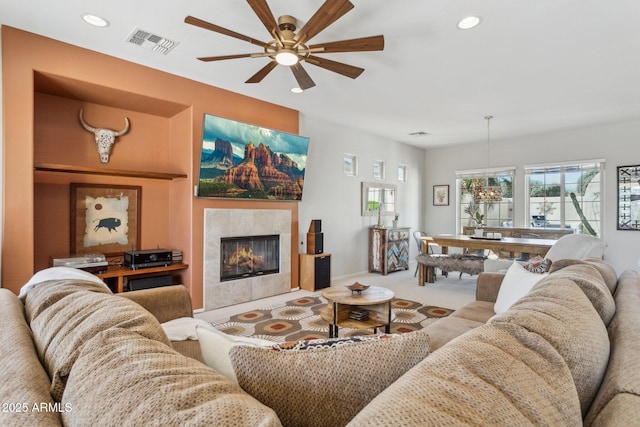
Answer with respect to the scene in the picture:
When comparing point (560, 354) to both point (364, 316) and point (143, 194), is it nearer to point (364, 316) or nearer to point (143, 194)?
point (364, 316)

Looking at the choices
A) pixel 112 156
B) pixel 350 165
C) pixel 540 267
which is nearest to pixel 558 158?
pixel 350 165

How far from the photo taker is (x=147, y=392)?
60cm

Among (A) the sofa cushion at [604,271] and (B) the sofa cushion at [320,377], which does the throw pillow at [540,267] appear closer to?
(A) the sofa cushion at [604,271]

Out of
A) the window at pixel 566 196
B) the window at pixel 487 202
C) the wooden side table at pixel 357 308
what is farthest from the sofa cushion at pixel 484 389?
the window at pixel 566 196

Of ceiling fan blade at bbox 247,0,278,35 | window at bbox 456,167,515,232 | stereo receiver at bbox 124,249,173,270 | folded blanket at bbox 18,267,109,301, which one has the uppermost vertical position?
ceiling fan blade at bbox 247,0,278,35

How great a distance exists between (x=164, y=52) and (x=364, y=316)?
310 centimetres

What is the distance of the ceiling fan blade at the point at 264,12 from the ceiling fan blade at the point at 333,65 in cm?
43

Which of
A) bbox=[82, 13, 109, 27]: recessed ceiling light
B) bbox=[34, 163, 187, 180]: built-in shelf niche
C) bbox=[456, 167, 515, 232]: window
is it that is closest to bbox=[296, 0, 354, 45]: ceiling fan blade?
bbox=[82, 13, 109, 27]: recessed ceiling light

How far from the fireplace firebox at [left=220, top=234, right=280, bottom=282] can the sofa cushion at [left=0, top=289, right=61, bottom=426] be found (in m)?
3.04

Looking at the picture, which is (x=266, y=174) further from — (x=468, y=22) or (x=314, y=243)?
(x=468, y=22)

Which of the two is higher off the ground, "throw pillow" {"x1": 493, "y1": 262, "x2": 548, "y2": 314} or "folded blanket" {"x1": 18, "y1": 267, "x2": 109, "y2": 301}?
"folded blanket" {"x1": 18, "y1": 267, "x2": 109, "y2": 301}

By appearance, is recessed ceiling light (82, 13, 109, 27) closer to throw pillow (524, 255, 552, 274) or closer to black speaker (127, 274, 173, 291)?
black speaker (127, 274, 173, 291)

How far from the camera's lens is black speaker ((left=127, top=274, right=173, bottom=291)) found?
3.49m

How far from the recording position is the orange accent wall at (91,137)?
2.73 m
